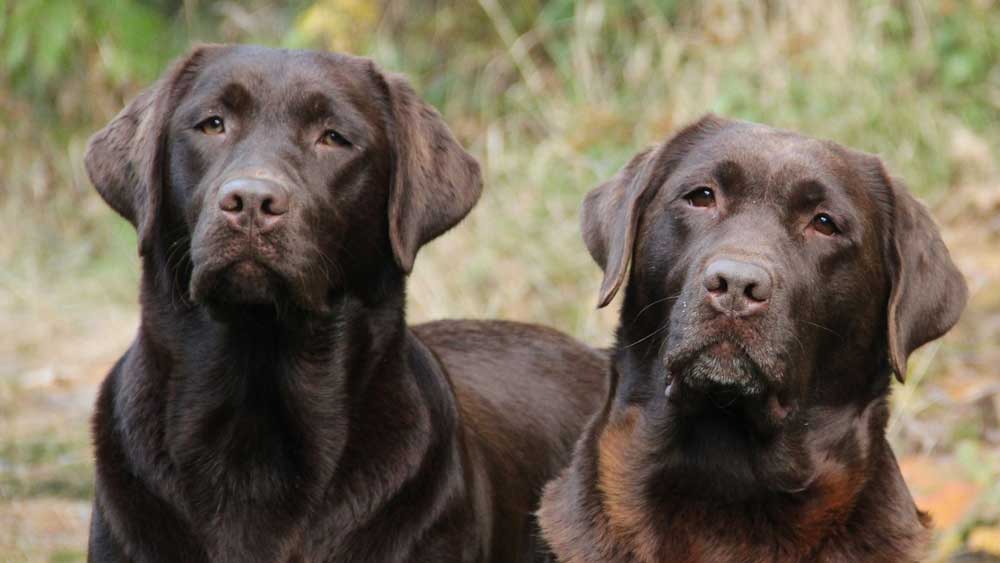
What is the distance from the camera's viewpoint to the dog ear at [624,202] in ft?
16.0

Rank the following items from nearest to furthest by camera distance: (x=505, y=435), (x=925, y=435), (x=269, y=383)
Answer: (x=269, y=383)
(x=505, y=435)
(x=925, y=435)

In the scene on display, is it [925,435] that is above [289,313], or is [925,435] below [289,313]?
below

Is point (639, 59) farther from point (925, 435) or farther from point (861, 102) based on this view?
point (925, 435)

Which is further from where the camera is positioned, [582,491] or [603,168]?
[603,168]

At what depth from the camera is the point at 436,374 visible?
5355mm

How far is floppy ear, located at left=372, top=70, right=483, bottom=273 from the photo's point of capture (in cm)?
516

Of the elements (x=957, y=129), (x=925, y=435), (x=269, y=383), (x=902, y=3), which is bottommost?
(x=925, y=435)

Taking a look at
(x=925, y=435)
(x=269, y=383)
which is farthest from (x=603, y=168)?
(x=269, y=383)

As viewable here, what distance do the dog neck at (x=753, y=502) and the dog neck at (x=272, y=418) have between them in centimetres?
56

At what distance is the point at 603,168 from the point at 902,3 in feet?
7.65

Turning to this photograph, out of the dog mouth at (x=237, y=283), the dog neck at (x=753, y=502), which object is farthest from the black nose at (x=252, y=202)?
the dog neck at (x=753, y=502)

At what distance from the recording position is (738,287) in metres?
4.33

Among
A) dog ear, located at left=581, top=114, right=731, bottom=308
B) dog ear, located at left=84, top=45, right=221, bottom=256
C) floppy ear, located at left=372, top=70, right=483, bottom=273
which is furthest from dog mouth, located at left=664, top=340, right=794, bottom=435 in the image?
dog ear, located at left=84, top=45, right=221, bottom=256

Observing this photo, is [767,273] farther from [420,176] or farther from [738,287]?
[420,176]
